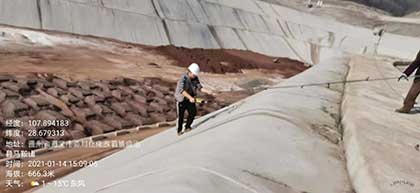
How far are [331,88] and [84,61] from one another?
970 centimetres

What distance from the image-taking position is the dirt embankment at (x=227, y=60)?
2384 cm

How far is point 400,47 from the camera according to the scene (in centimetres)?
3941

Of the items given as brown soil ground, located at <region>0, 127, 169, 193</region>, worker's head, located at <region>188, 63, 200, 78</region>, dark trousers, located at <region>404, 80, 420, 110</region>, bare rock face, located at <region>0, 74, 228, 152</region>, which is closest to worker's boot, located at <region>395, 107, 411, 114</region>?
dark trousers, located at <region>404, 80, 420, 110</region>

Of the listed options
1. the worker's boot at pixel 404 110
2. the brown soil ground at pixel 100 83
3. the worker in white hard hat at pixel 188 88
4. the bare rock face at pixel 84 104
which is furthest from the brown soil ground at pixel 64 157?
the worker's boot at pixel 404 110

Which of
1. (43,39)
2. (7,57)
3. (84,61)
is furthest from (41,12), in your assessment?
(7,57)

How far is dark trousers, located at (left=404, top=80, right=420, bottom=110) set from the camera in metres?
9.27

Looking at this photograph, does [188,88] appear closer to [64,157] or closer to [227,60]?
[64,157]

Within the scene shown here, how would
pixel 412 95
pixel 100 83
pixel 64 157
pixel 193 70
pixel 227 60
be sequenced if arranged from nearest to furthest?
pixel 193 70
pixel 412 95
pixel 64 157
pixel 100 83
pixel 227 60

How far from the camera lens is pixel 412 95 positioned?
31.4ft

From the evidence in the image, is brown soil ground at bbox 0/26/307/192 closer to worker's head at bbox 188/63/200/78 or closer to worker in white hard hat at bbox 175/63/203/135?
worker in white hard hat at bbox 175/63/203/135

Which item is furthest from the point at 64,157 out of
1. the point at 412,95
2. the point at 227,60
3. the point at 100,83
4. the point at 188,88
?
the point at 227,60

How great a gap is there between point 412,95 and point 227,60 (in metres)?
17.1

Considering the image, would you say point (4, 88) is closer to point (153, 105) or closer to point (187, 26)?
point (153, 105)

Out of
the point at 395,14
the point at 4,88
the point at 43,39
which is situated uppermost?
the point at 395,14
